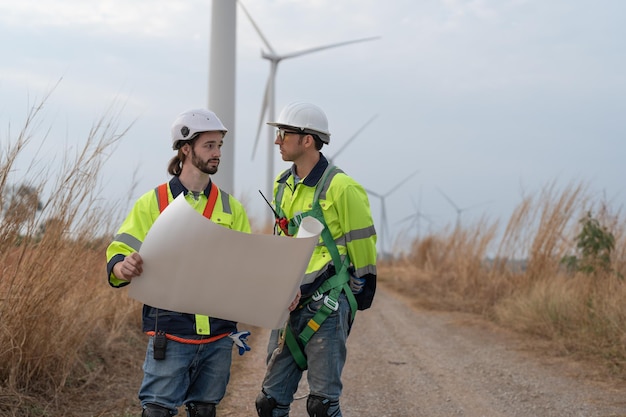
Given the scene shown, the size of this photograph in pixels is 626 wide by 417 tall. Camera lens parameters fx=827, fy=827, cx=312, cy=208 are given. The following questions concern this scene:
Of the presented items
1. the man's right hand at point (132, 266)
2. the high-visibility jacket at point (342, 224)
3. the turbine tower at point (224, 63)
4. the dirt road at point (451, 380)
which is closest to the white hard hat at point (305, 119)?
the high-visibility jacket at point (342, 224)

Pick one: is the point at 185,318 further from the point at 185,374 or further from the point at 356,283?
the point at 356,283

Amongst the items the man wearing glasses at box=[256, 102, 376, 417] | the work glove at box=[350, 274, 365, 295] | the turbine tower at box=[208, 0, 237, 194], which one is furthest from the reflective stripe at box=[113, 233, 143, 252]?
the turbine tower at box=[208, 0, 237, 194]

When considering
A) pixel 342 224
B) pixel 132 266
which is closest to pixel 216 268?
pixel 132 266

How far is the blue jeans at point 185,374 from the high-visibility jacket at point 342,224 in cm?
58

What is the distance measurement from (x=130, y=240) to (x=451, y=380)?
503 cm

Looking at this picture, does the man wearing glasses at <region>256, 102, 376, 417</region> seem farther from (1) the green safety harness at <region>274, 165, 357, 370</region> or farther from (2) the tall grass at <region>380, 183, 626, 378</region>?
(2) the tall grass at <region>380, 183, 626, 378</region>

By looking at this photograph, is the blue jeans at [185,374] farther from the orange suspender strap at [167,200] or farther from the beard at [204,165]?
the beard at [204,165]

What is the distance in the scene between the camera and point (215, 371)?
3791 millimetres

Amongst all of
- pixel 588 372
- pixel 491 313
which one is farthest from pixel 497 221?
pixel 588 372

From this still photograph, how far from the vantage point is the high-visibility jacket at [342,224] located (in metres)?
4.11

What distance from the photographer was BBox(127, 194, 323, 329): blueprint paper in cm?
342

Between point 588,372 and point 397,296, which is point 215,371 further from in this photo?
point 397,296

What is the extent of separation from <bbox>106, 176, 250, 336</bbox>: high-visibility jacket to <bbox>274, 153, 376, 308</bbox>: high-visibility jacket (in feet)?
1.55

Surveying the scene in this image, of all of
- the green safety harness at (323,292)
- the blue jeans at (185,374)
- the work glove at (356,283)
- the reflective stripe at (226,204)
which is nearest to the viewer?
the blue jeans at (185,374)
